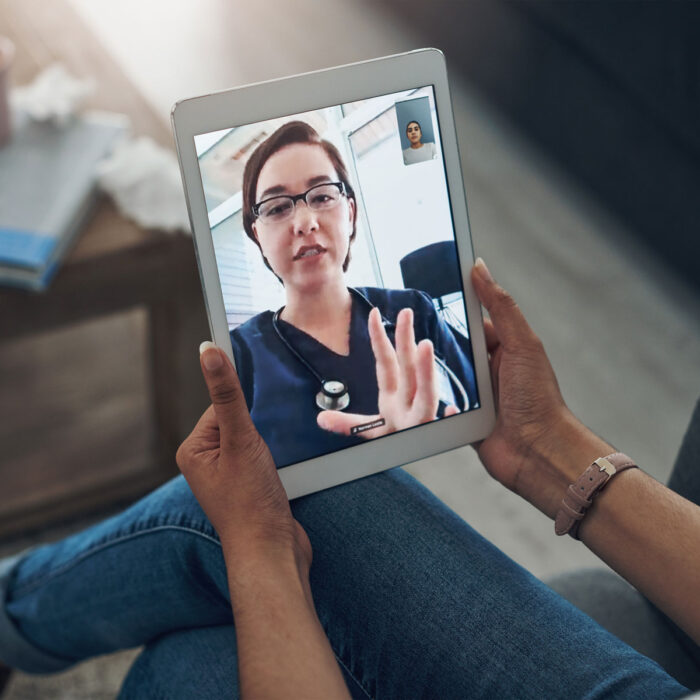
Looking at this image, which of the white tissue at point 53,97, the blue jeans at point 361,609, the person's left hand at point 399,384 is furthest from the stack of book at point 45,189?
the person's left hand at point 399,384

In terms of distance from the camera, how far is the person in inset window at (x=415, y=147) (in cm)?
67

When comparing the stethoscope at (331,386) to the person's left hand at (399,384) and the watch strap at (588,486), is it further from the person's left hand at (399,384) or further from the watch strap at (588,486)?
the watch strap at (588,486)

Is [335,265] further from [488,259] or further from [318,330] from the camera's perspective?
[488,259]

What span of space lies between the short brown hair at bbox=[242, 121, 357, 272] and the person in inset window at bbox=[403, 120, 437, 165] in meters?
0.06

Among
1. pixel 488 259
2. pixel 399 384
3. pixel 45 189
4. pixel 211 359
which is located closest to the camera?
pixel 211 359

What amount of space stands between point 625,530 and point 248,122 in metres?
0.49

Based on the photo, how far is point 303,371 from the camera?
2.17 feet

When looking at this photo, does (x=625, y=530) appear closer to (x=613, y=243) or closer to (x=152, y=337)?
(x=152, y=337)

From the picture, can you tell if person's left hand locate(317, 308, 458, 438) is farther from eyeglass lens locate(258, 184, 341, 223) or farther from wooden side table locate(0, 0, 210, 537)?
wooden side table locate(0, 0, 210, 537)

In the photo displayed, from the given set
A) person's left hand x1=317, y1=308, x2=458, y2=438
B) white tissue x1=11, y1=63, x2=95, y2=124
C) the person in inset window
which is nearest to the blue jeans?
person's left hand x1=317, y1=308, x2=458, y2=438

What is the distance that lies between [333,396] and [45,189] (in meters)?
0.56

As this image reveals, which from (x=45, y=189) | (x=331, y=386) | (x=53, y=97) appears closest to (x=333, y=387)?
(x=331, y=386)

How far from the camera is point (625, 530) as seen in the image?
62 cm

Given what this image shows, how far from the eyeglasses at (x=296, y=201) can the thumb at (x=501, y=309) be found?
0.16m
